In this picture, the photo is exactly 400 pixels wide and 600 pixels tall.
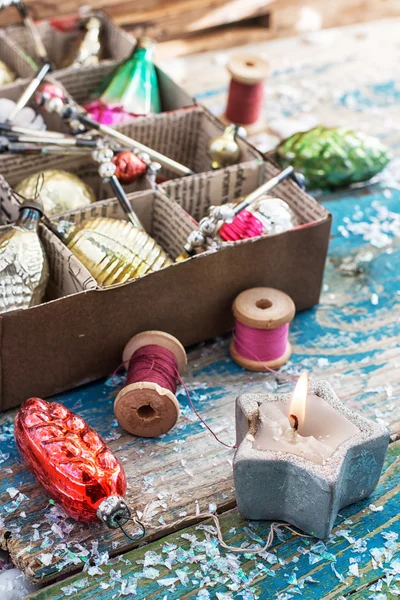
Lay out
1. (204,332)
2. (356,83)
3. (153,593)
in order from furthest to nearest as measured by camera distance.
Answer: (356,83) < (204,332) < (153,593)

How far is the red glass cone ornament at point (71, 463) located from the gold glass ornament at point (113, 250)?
0.69 ft

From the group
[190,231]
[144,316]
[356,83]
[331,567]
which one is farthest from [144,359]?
[356,83]

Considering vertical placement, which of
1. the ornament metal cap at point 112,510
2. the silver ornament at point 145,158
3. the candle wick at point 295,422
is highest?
the silver ornament at point 145,158

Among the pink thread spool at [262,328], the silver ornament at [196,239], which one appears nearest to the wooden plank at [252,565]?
the pink thread spool at [262,328]

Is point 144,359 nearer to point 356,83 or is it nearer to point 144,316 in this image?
point 144,316

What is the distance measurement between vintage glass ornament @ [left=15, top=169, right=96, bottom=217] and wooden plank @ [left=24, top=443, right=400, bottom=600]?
0.52m

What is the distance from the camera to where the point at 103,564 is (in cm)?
90

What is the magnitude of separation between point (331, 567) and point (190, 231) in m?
0.51

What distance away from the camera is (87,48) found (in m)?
1.62

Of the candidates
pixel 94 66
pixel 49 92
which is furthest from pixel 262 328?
pixel 94 66

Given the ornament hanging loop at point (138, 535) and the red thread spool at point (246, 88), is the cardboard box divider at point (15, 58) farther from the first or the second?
the ornament hanging loop at point (138, 535)

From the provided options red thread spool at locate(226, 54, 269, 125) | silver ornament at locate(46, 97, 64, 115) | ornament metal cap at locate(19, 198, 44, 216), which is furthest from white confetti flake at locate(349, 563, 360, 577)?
red thread spool at locate(226, 54, 269, 125)

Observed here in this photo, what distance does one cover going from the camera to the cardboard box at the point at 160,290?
1044mm

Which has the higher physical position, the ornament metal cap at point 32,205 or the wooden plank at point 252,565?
the ornament metal cap at point 32,205
